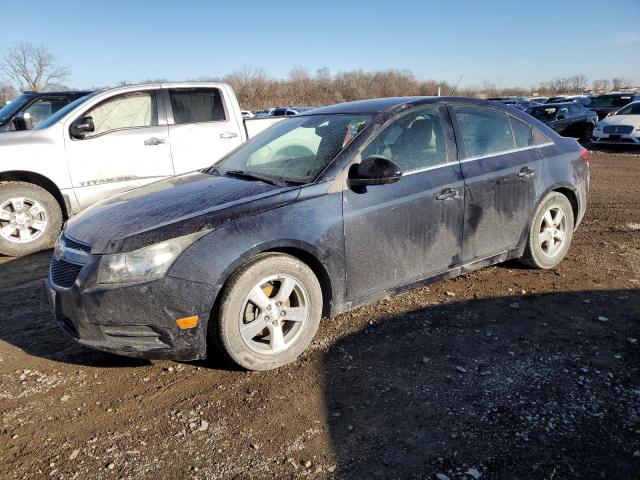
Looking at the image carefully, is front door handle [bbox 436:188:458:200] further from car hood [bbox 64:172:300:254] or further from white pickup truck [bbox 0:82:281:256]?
white pickup truck [bbox 0:82:281:256]

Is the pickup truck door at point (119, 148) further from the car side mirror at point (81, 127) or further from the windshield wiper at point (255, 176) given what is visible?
the windshield wiper at point (255, 176)

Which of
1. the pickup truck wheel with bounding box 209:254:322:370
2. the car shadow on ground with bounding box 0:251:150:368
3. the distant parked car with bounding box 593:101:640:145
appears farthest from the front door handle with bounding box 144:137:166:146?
the distant parked car with bounding box 593:101:640:145

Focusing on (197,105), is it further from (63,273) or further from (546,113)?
(546,113)

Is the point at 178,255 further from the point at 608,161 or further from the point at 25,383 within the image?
the point at 608,161

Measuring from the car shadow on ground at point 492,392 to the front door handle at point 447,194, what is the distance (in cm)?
90

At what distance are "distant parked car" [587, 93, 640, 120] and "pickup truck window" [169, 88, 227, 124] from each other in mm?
21056

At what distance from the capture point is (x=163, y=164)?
646 cm

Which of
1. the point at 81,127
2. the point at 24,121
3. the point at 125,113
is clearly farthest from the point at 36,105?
the point at 81,127

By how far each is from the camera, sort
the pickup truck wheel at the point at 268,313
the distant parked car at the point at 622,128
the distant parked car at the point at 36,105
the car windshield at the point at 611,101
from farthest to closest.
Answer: the car windshield at the point at 611,101, the distant parked car at the point at 622,128, the distant parked car at the point at 36,105, the pickup truck wheel at the point at 268,313

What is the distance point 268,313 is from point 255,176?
109cm

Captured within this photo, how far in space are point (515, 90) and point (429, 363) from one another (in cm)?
11660

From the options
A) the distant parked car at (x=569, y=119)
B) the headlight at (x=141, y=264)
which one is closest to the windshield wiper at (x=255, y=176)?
the headlight at (x=141, y=264)

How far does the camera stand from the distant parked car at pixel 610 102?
2278 cm

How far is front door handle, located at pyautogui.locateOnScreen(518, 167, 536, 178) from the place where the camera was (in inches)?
170
